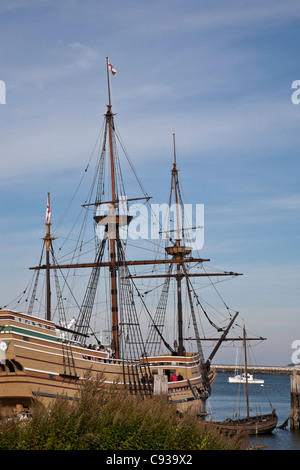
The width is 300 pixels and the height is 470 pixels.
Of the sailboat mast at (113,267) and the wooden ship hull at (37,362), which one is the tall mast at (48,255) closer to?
the sailboat mast at (113,267)

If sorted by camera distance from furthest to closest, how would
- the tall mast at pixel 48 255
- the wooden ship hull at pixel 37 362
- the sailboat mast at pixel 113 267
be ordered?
1. the tall mast at pixel 48 255
2. the sailboat mast at pixel 113 267
3. the wooden ship hull at pixel 37 362

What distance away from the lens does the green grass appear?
65.2 ft

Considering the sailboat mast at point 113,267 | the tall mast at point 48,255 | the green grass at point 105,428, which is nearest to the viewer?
the green grass at point 105,428

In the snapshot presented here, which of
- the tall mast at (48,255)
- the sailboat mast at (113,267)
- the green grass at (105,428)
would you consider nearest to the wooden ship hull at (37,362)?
the sailboat mast at (113,267)

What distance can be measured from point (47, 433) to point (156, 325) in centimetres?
5033

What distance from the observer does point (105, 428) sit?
2114 cm

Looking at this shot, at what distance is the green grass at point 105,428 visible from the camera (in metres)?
19.9

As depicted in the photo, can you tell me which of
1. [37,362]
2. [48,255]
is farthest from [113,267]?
[37,362]

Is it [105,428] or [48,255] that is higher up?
[48,255]

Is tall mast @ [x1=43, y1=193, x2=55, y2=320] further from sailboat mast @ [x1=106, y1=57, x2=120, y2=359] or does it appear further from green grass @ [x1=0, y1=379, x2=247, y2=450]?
green grass @ [x1=0, y1=379, x2=247, y2=450]

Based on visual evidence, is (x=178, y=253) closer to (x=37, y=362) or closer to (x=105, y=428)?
(x=37, y=362)
